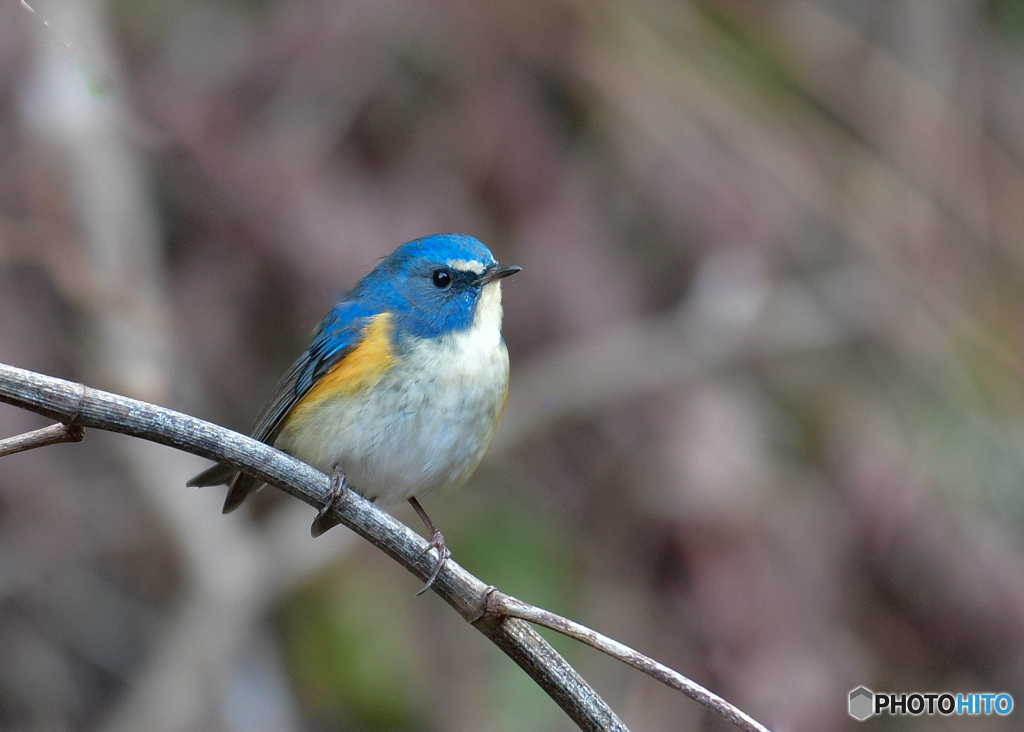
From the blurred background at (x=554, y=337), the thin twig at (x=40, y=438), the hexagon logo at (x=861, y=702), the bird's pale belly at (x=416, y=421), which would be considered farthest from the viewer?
the hexagon logo at (x=861, y=702)

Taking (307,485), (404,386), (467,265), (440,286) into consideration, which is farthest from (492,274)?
(307,485)

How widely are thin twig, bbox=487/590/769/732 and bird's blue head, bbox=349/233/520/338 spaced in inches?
55.5

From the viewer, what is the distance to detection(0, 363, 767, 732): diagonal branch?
196 cm

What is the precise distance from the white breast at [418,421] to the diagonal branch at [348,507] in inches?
26.4

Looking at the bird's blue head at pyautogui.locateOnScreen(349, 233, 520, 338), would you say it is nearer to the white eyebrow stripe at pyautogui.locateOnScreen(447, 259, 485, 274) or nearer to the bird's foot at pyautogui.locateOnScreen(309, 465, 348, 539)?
the white eyebrow stripe at pyautogui.locateOnScreen(447, 259, 485, 274)

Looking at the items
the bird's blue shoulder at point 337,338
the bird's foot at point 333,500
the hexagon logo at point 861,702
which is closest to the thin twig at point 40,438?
the bird's foot at point 333,500

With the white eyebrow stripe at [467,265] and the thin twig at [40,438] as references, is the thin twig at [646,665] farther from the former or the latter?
the white eyebrow stripe at [467,265]

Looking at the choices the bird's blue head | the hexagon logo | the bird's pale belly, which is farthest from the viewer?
the hexagon logo

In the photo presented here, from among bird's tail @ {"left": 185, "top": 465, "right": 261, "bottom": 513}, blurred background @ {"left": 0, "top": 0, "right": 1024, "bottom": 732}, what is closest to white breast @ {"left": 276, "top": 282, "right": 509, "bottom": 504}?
bird's tail @ {"left": 185, "top": 465, "right": 261, "bottom": 513}

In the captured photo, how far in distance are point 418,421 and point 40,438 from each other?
1.36 meters

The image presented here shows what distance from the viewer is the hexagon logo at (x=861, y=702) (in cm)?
488

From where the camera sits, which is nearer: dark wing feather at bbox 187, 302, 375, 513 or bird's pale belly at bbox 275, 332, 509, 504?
bird's pale belly at bbox 275, 332, 509, 504

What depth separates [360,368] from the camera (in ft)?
10.4

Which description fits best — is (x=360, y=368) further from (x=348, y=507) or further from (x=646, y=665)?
(x=646, y=665)
